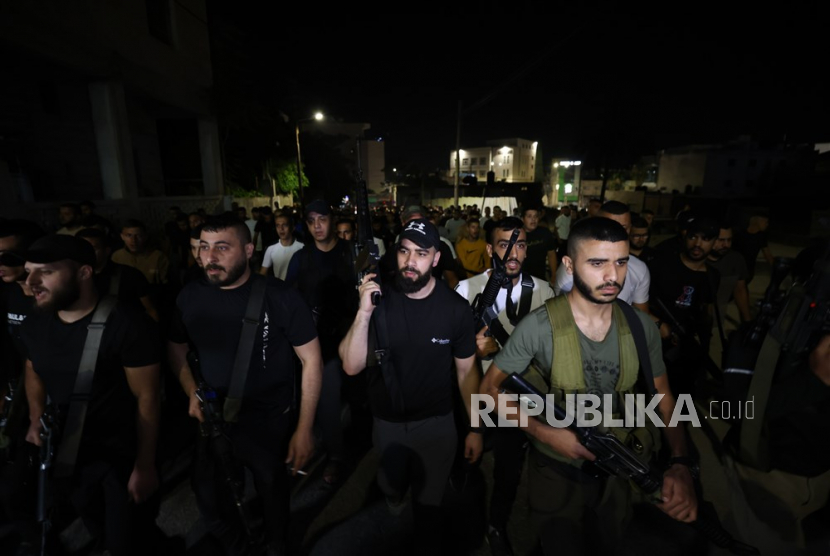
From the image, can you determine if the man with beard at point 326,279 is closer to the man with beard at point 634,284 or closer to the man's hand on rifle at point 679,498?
the man with beard at point 634,284

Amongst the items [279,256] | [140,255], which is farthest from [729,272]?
[140,255]

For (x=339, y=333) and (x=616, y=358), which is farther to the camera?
(x=339, y=333)

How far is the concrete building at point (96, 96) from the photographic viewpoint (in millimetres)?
10953

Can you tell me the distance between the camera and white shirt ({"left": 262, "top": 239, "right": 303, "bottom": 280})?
5.77 metres

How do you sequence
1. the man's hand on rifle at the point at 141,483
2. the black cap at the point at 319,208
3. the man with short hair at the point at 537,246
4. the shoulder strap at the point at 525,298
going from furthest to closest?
the man with short hair at the point at 537,246
the black cap at the point at 319,208
the shoulder strap at the point at 525,298
the man's hand on rifle at the point at 141,483

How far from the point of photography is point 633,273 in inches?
149

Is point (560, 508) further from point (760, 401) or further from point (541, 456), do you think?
point (760, 401)

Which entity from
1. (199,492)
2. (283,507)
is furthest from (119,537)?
(283,507)

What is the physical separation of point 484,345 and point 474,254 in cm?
399

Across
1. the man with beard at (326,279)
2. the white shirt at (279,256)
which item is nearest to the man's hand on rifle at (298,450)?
the man with beard at (326,279)

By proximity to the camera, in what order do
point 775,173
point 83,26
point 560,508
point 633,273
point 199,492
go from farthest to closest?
point 775,173 → point 83,26 → point 633,273 → point 199,492 → point 560,508

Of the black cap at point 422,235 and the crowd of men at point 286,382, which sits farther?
the black cap at point 422,235

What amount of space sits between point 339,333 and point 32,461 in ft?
8.50

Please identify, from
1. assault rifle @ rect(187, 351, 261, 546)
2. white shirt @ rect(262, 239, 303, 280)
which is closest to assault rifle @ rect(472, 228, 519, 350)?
assault rifle @ rect(187, 351, 261, 546)
